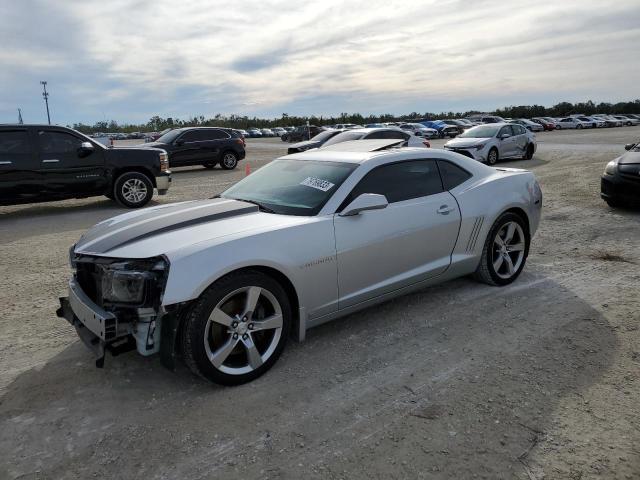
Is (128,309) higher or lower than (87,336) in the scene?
higher

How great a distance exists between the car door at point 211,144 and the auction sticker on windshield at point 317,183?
14.6m

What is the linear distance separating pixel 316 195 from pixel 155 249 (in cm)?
132

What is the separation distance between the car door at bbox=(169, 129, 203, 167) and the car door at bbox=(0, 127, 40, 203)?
820 centimetres

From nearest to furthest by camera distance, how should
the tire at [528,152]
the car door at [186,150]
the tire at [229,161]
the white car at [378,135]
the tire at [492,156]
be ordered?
the white car at [378,135]
the tire at [492,156]
the car door at [186,150]
the tire at [528,152]
the tire at [229,161]

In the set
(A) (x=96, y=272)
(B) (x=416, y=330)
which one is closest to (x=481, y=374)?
(B) (x=416, y=330)

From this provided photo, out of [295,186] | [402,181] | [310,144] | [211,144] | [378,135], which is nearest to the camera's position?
[295,186]

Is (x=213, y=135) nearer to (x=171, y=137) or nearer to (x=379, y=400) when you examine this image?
(x=171, y=137)

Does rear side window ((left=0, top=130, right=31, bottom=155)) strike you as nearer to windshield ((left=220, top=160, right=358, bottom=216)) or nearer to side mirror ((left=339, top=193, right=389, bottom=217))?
windshield ((left=220, top=160, right=358, bottom=216))

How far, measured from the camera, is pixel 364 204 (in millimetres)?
3650

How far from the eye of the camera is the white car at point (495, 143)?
53.1ft

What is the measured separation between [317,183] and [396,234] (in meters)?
0.76

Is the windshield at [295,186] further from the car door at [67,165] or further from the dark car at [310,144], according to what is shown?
the dark car at [310,144]

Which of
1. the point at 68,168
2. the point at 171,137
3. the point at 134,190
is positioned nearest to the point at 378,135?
the point at 171,137

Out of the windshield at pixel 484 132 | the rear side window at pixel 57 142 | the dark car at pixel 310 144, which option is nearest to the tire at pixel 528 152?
the windshield at pixel 484 132
